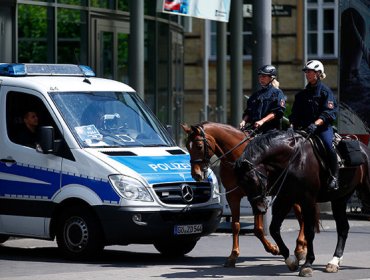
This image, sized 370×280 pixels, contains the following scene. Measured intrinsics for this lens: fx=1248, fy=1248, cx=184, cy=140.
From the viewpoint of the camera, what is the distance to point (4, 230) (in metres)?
15.7

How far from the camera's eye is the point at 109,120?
15641 mm

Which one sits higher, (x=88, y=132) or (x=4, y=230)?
(x=88, y=132)

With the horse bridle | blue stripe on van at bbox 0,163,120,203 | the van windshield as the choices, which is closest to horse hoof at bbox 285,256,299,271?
the horse bridle

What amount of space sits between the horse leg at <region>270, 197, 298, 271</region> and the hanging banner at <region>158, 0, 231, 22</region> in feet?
20.7

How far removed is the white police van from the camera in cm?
1458

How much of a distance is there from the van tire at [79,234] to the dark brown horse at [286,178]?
2169mm

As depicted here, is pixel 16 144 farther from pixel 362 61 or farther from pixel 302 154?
pixel 362 61

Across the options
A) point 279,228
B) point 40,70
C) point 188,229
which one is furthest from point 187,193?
point 40,70

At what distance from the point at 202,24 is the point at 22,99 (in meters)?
26.7

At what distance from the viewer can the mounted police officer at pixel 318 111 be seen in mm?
13969

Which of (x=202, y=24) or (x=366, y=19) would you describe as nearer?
(x=366, y=19)

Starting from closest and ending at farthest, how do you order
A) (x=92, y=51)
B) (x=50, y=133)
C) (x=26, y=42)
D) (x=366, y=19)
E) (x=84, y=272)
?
(x=84, y=272), (x=50, y=133), (x=366, y=19), (x=26, y=42), (x=92, y=51)

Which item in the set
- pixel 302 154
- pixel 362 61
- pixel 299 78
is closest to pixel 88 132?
pixel 302 154

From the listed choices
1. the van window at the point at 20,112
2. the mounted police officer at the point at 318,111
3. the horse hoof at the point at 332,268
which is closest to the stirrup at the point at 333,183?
the mounted police officer at the point at 318,111
